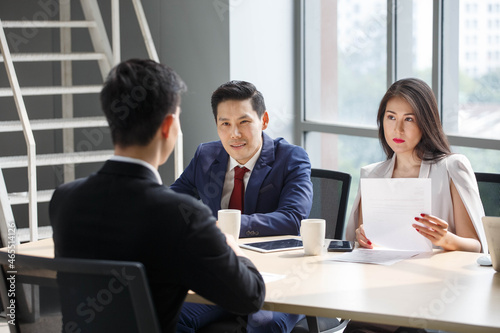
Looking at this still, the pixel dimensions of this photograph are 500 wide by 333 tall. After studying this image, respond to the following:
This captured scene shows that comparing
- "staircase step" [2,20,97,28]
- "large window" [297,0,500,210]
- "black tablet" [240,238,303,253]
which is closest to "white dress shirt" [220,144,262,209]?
"black tablet" [240,238,303,253]

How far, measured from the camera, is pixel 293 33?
478 centimetres

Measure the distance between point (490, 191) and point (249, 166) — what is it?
3.16ft

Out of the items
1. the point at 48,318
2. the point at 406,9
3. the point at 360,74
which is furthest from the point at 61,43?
the point at 48,318

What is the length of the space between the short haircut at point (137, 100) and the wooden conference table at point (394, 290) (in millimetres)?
513

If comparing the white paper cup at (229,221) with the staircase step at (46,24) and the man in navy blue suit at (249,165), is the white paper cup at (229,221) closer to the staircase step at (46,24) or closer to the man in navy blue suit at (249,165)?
the man in navy blue suit at (249,165)

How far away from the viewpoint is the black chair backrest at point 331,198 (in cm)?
286

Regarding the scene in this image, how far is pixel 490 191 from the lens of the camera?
2.60 meters

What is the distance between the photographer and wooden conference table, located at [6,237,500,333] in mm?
1608

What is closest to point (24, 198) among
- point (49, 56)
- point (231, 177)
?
point (49, 56)

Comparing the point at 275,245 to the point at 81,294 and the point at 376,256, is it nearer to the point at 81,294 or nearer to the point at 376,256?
the point at 376,256

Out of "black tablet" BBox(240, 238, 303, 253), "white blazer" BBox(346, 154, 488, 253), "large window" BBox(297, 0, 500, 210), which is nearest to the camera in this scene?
"black tablet" BBox(240, 238, 303, 253)

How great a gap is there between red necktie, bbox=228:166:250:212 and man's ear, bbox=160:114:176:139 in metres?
1.25

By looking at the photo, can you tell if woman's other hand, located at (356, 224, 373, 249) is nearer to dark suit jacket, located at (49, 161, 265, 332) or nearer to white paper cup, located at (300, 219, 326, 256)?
white paper cup, located at (300, 219, 326, 256)

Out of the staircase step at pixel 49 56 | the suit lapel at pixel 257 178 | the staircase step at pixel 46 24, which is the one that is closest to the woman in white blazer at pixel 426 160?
the suit lapel at pixel 257 178
